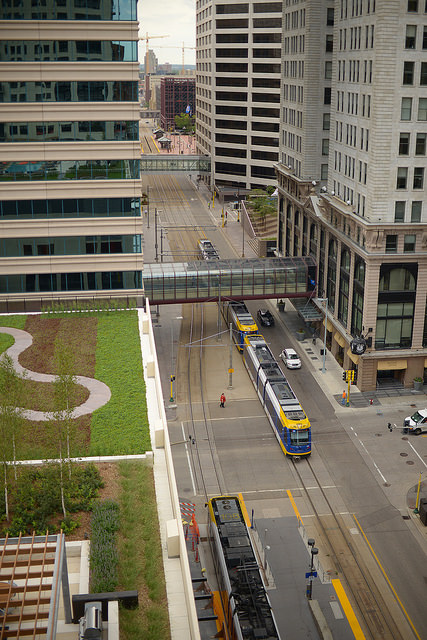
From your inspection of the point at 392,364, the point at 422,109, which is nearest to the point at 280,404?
the point at 392,364

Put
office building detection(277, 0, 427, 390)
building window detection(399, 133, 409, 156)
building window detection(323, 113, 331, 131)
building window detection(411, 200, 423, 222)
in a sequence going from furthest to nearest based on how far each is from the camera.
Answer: building window detection(323, 113, 331, 131) → building window detection(411, 200, 423, 222) → building window detection(399, 133, 409, 156) → office building detection(277, 0, 427, 390)

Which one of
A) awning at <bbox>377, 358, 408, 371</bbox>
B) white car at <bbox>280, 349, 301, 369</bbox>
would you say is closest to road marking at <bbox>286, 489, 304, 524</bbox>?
awning at <bbox>377, 358, 408, 371</bbox>

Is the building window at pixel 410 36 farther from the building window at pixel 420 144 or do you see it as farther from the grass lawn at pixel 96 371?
the grass lawn at pixel 96 371

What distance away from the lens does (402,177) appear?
248ft

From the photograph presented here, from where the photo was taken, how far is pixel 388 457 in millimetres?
69062

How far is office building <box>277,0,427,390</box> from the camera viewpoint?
240 feet

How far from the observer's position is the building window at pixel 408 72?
72875 millimetres

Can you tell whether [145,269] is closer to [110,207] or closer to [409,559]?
[110,207]

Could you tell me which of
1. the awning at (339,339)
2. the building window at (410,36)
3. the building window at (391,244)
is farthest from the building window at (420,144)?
the awning at (339,339)

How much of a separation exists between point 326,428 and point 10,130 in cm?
4162

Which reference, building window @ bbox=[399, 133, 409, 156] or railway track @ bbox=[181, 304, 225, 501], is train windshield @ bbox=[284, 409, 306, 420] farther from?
building window @ bbox=[399, 133, 409, 156]

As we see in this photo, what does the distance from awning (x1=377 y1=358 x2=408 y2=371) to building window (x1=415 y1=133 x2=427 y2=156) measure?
72.8 ft

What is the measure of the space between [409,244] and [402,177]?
7001 mm

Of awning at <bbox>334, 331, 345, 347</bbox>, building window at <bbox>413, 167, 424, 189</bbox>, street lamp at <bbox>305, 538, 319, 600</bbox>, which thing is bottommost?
street lamp at <bbox>305, 538, 319, 600</bbox>
